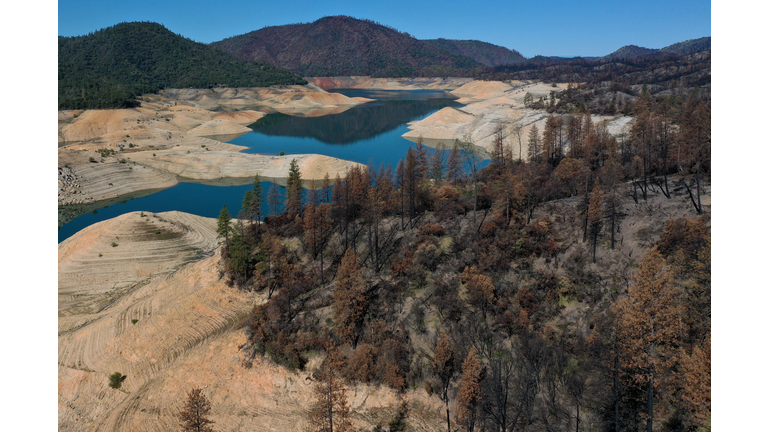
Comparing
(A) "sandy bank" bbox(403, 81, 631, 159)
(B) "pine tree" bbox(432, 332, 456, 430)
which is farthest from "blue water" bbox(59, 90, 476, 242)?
(B) "pine tree" bbox(432, 332, 456, 430)

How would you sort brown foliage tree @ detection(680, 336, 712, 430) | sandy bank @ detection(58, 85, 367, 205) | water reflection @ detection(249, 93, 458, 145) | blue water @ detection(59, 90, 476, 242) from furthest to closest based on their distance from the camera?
water reflection @ detection(249, 93, 458, 145), sandy bank @ detection(58, 85, 367, 205), blue water @ detection(59, 90, 476, 242), brown foliage tree @ detection(680, 336, 712, 430)

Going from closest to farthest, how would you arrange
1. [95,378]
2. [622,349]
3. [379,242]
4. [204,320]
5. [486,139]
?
[622,349], [95,378], [204,320], [379,242], [486,139]

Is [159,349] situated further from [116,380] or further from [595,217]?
[595,217]

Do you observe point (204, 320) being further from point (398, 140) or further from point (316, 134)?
point (316, 134)

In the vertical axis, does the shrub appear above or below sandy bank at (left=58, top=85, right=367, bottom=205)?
below

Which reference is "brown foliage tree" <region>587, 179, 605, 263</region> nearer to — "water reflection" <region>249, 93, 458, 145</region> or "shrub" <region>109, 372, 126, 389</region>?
"shrub" <region>109, 372, 126, 389</region>

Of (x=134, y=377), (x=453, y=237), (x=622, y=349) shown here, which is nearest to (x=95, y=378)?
(x=134, y=377)

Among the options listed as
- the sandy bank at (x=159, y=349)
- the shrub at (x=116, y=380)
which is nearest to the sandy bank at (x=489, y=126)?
the sandy bank at (x=159, y=349)

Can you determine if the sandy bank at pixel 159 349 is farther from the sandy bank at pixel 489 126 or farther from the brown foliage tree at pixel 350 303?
the sandy bank at pixel 489 126
